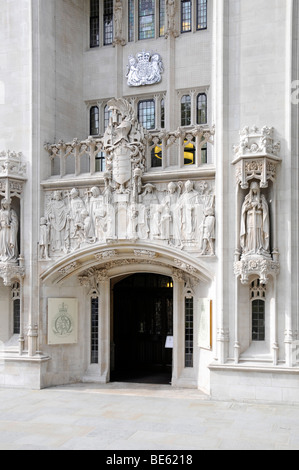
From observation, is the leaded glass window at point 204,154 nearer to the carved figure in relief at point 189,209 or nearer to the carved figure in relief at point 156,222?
the carved figure in relief at point 189,209

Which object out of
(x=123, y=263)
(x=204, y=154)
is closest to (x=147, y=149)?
(x=204, y=154)

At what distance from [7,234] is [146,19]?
7034 mm

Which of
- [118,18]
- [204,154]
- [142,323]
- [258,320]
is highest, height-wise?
[118,18]

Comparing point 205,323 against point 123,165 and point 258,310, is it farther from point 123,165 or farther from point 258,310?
point 123,165

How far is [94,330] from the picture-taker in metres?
16.2

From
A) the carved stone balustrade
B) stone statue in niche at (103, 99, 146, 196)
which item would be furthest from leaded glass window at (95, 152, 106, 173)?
stone statue in niche at (103, 99, 146, 196)

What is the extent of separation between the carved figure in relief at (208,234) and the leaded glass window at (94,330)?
12.8 ft

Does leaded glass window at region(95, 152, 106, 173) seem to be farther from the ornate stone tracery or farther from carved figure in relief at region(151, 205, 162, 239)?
carved figure in relief at region(151, 205, 162, 239)

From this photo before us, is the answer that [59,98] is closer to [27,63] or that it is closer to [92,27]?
[27,63]

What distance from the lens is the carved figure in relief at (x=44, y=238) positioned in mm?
14969

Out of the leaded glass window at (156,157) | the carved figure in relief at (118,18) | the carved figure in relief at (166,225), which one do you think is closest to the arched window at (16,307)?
the carved figure in relief at (166,225)

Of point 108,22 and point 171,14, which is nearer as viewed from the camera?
point 171,14

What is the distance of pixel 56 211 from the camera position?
15.1 m
